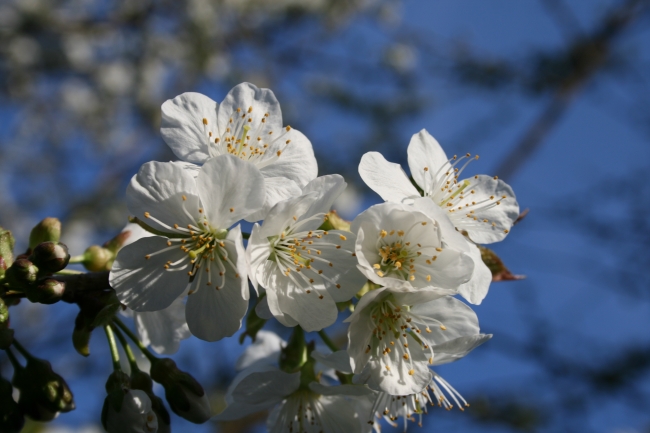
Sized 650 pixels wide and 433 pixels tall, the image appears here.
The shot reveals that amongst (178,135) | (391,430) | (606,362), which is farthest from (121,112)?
(178,135)

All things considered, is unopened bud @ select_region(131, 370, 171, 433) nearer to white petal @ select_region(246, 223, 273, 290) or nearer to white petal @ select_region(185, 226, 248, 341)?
white petal @ select_region(185, 226, 248, 341)

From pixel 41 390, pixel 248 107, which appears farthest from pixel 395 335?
pixel 41 390

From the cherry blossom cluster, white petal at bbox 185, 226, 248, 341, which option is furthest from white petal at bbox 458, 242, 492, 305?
white petal at bbox 185, 226, 248, 341

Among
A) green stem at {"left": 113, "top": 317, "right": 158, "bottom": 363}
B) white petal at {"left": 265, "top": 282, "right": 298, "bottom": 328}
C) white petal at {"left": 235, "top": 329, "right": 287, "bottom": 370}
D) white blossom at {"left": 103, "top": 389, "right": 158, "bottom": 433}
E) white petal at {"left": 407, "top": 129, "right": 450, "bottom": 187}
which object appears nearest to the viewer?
white petal at {"left": 265, "top": 282, "right": 298, "bottom": 328}

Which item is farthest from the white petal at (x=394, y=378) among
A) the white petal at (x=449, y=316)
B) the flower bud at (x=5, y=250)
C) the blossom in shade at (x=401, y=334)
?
the flower bud at (x=5, y=250)

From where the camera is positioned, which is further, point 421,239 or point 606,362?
point 606,362

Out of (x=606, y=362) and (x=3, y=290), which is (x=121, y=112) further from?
(x=3, y=290)

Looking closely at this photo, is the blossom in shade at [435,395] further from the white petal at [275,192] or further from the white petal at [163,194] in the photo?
the white petal at [163,194]
